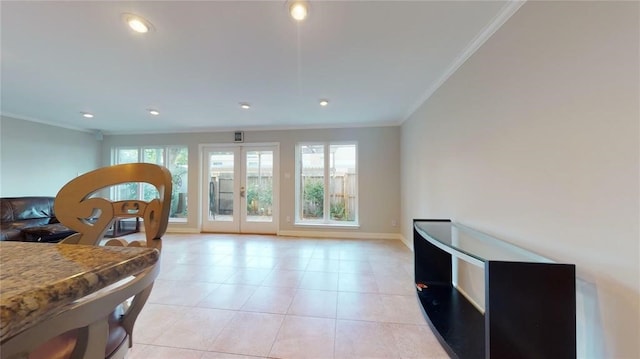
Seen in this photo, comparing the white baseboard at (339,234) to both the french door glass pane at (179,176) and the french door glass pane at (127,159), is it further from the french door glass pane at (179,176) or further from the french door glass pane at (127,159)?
the french door glass pane at (127,159)

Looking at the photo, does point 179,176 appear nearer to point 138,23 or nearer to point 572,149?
point 138,23

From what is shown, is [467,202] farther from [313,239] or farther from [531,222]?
[313,239]

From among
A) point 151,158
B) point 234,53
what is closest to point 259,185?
point 151,158

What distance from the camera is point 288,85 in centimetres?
292

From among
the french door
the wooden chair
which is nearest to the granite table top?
the wooden chair

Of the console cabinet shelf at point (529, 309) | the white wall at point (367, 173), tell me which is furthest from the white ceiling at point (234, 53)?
the console cabinet shelf at point (529, 309)

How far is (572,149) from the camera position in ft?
4.06

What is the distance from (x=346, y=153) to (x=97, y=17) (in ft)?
13.0

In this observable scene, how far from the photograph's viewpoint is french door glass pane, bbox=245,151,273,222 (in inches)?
207

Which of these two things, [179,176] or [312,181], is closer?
[312,181]

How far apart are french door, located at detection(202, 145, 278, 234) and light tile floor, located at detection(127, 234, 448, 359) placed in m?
1.56

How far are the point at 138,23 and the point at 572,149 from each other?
9.24ft

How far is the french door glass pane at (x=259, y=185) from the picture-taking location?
5.26 m

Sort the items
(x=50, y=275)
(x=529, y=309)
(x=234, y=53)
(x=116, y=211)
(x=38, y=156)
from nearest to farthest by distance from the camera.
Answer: (x=50, y=275)
(x=116, y=211)
(x=529, y=309)
(x=234, y=53)
(x=38, y=156)
